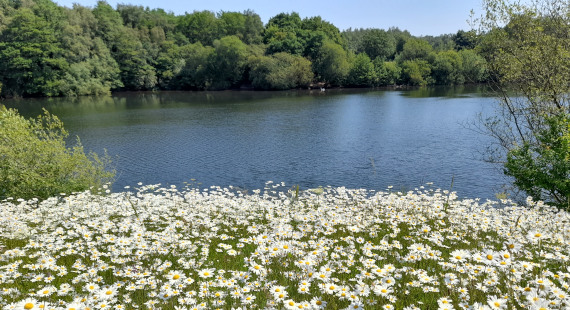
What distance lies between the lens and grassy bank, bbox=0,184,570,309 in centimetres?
471

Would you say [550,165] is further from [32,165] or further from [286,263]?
[32,165]

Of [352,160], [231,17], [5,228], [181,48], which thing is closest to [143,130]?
[352,160]

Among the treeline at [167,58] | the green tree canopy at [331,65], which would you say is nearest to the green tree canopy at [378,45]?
the treeline at [167,58]

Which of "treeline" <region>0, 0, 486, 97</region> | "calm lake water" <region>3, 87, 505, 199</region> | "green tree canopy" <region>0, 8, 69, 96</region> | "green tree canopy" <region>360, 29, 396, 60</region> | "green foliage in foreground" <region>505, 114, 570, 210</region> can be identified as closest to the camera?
"green foliage in foreground" <region>505, 114, 570, 210</region>

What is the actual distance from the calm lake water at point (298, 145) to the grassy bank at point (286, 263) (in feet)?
47.2

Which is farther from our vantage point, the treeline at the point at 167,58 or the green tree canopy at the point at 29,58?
the treeline at the point at 167,58

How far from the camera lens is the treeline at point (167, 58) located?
293ft

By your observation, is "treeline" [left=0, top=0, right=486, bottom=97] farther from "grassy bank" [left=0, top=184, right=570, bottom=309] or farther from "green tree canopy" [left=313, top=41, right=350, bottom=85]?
"grassy bank" [left=0, top=184, right=570, bottom=309]

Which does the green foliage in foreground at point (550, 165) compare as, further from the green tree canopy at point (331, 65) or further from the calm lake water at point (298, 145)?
the green tree canopy at point (331, 65)

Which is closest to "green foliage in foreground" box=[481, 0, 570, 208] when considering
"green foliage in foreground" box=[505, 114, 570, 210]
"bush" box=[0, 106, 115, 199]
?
"green foliage in foreground" box=[505, 114, 570, 210]

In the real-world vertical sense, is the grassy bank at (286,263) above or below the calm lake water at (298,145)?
above

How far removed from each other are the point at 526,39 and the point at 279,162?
18.7 metres

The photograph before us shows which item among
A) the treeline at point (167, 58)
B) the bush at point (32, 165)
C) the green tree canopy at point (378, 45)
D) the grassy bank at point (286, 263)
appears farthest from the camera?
the green tree canopy at point (378, 45)

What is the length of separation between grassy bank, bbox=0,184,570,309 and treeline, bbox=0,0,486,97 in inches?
3841
